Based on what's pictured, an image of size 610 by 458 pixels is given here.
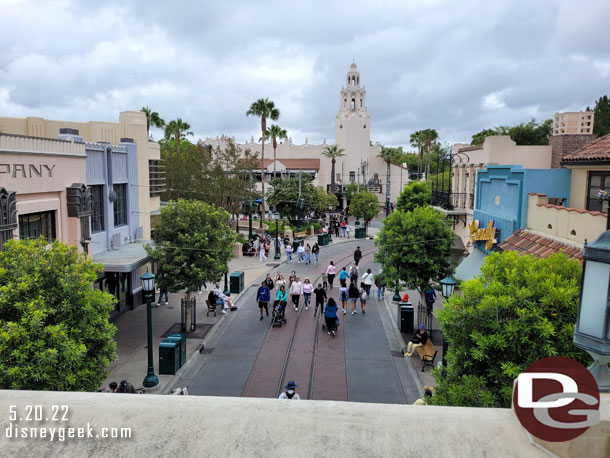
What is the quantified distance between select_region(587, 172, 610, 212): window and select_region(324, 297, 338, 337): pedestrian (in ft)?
28.2

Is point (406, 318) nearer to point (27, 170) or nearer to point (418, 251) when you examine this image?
point (418, 251)

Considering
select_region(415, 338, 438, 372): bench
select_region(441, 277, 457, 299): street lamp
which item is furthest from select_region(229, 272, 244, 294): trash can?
select_region(441, 277, 457, 299): street lamp

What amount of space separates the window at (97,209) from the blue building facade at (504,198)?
43.2 ft

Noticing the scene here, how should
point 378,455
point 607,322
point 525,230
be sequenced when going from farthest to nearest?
point 525,230, point 607,322, point 378,455

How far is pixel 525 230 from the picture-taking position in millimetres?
14859

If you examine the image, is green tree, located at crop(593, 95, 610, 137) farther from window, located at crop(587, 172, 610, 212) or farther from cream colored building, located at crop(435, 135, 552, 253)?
window, located at crop(587, 172, 610, 212)

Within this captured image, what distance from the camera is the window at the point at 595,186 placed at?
48.4ft

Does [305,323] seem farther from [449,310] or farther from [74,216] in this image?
[449,310]

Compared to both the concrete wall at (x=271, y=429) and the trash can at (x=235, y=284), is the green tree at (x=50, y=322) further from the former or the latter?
the trash can at (x=235, y=284)

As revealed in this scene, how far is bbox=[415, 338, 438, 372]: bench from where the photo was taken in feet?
47.9

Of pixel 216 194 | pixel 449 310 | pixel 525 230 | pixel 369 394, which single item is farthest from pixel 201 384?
pixel 216 194

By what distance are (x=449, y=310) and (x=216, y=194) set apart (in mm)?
34566

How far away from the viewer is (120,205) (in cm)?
2077

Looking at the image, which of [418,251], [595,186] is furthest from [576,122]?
[418,251]
